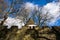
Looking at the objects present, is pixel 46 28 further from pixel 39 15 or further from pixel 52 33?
pixel 39 15

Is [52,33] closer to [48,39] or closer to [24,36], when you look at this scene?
[48,39]

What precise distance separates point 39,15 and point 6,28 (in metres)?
8.53

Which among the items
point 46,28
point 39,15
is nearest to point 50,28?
point 46,28

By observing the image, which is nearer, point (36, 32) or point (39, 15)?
point (36, 32)

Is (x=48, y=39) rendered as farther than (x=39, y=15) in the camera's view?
No

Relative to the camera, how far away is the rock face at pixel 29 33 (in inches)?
282

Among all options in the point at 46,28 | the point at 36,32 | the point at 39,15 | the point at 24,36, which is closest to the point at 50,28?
the point at 46,28

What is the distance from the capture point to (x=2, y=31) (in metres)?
7.41

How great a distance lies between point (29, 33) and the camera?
23.9 ft

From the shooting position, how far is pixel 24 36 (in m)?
7.44

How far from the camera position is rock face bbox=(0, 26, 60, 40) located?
716 cm

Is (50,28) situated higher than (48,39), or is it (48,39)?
(50,28)

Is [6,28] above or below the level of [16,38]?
above

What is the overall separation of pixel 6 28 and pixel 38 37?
1.62 m
